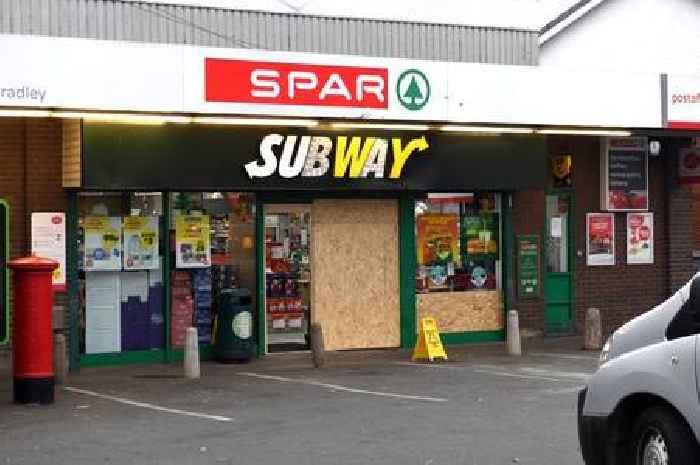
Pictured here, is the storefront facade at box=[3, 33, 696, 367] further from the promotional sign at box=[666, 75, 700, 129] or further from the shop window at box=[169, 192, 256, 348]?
the promotional sign at box=[666, 75, 700, 129]

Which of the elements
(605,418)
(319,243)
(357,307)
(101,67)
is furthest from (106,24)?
(605,418)

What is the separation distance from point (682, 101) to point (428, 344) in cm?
575

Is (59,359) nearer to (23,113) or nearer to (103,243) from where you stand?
(103,243)

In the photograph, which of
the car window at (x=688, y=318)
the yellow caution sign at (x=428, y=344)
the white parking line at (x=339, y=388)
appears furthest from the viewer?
the yellow caution sign at (x=428, y=344)

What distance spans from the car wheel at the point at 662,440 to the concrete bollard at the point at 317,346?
9304mm

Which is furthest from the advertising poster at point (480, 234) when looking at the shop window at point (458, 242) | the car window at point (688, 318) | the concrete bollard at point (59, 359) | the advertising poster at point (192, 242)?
the car window at point (688, 318)

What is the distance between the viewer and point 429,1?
1977 centimetres

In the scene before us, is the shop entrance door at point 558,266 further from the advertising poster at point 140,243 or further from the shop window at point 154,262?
the advertising poster at point 140,243

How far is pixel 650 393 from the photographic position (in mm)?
7859

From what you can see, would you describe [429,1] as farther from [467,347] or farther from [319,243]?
[467,347]

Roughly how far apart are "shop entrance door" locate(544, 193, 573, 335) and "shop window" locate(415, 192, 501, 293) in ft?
3.70

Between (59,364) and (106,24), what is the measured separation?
4.79 m

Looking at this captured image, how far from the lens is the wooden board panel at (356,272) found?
62.5 feet

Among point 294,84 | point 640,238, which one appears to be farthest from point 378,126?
point 640,238
